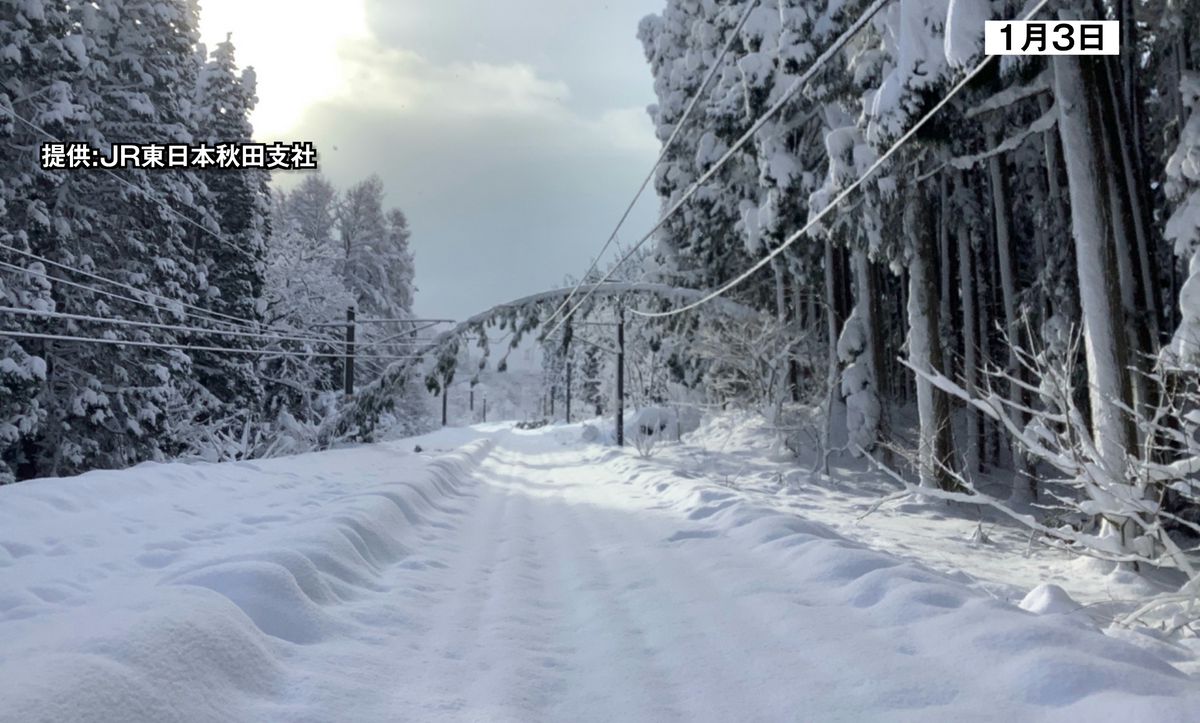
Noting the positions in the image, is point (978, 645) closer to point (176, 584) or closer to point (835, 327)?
point (176, 584)

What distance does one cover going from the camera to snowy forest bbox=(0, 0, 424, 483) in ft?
53.1

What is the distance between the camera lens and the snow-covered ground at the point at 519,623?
10.5 ft

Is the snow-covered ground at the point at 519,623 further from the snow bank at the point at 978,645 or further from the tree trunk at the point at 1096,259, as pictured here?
the tree trunk at the point at 1096,259

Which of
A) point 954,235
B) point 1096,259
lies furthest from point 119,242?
point 954,235

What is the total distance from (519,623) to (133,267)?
19950mm

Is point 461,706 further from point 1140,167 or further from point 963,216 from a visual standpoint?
point 963,216

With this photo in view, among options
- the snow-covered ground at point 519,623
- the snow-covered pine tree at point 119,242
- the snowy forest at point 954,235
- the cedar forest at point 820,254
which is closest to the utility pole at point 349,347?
the cedar forest at point 820,254

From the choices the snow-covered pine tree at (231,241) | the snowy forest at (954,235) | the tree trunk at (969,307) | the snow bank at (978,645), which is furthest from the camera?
the snow-covered pine tree at (231,241)

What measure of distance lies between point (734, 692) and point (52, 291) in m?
20.0

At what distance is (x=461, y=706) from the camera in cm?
336

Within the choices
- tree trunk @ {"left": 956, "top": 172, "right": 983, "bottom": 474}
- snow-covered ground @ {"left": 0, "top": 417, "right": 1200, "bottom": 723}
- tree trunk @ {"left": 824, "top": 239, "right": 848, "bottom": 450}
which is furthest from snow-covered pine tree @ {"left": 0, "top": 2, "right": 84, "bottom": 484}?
tree trunk @ {"left": 956, "top": 172, "right": 983, "bottom": 474}

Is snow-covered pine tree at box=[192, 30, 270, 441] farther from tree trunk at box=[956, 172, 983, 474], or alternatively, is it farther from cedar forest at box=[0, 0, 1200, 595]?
tree trunk at box=[956, 172, 983, 474]

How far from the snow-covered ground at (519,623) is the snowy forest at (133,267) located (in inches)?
180

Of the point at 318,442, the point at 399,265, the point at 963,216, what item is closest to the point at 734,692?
the point at 963,216
